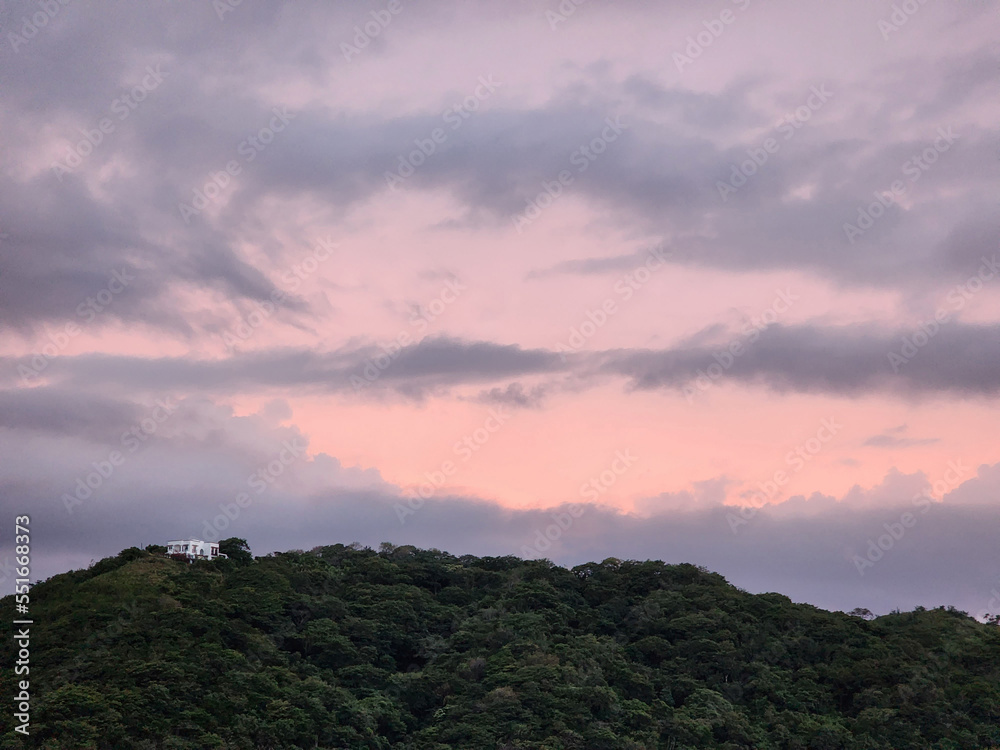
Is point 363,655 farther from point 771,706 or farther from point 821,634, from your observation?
point 821,634

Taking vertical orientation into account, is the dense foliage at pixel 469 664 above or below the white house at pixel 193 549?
below

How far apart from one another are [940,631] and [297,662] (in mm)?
49970

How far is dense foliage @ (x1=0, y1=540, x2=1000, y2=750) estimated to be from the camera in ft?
194

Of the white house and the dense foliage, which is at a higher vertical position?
the white house

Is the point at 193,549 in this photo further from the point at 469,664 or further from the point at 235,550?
the point at 469,664

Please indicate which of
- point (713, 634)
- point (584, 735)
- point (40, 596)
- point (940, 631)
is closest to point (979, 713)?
point (940, 631)

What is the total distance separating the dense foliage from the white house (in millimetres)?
1498

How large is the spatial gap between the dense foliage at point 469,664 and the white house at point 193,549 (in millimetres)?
1498

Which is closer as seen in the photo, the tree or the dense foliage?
the dense foliage

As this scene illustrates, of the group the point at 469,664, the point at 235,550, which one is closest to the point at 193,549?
the point at 235,550

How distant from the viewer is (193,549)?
82.0m

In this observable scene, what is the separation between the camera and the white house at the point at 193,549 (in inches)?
3196

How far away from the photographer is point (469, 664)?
6762cm

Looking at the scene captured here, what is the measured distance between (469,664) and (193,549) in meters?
27.9
